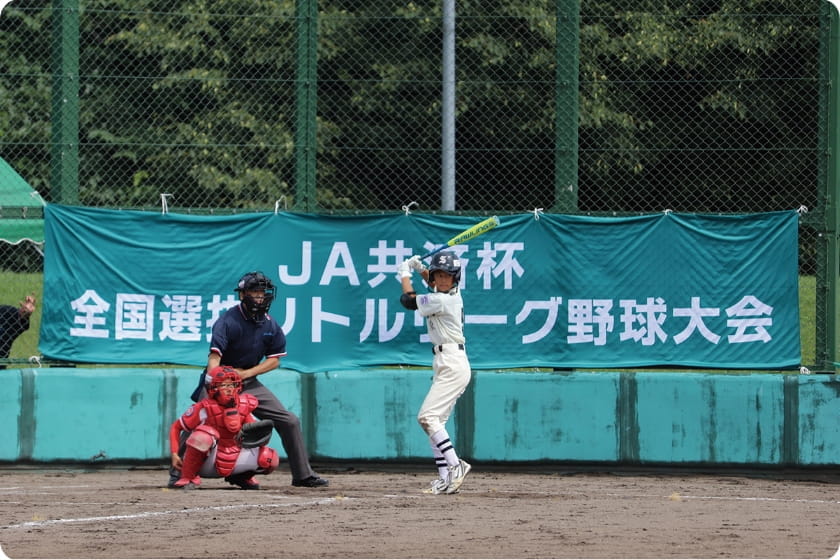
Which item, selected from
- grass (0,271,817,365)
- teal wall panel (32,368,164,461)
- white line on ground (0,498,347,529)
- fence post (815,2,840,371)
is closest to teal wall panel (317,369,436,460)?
teal wall panel (32,368,164,461)

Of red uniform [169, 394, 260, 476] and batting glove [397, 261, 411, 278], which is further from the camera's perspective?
batting glove [397, 261, 411, 278]

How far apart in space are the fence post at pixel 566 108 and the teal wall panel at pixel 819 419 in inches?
98.5

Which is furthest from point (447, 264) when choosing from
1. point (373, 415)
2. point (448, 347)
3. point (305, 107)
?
point (305, 107)

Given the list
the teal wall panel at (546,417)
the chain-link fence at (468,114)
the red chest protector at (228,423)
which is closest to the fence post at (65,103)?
the chain-link fence at (468,114)

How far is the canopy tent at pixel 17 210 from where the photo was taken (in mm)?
11758

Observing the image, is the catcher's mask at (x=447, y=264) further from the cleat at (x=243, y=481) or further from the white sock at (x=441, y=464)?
the cleat at (x=243, y=481)

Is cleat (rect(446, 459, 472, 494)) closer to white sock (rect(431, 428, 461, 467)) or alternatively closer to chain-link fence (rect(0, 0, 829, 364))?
white sock (rect(431, 428, 461, 467))

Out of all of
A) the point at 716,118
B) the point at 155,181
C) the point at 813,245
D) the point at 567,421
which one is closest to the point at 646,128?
the point at 716,118

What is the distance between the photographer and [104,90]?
1330 centimetres

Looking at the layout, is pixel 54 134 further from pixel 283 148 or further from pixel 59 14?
pixel 283 148

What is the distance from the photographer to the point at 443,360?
33.4 feet

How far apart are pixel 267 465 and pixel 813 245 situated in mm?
5127

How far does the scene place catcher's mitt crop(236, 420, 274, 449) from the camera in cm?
996

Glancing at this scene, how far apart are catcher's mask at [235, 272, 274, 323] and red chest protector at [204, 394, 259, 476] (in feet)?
2.06
